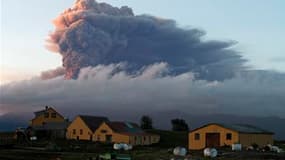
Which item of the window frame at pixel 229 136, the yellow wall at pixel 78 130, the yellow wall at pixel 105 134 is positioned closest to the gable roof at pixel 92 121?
the yellow wall at pixel 78 130

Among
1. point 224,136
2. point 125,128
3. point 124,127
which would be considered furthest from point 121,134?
point 224,136

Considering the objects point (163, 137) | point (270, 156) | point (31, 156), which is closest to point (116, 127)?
point (163, 137)

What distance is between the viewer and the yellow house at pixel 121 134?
92.2 meters

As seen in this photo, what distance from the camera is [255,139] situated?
257ft

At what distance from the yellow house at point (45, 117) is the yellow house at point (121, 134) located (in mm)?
19894

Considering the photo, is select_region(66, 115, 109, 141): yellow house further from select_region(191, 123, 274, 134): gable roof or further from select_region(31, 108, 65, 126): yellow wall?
select_region(191, 123, 274, 134): gable roof

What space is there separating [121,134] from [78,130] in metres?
11.5

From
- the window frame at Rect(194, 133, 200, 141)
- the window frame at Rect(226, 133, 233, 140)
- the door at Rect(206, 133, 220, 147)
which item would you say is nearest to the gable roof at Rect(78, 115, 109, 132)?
the window frame at Rect(194, 133, 200, 141)

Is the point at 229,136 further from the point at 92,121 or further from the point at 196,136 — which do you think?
the point at 92,121

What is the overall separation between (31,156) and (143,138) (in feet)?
122

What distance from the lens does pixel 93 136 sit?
97.4 metres

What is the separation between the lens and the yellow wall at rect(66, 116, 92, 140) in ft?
324

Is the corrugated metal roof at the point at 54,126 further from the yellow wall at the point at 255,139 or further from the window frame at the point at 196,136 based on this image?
the yellow wall at the point at 255,139

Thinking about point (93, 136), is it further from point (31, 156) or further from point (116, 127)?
point (31, 156)
